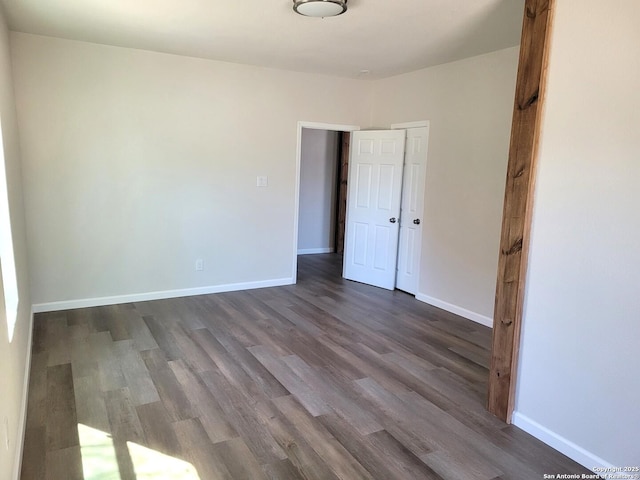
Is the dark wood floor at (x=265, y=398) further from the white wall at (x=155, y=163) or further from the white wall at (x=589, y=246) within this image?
the white wall at (x=155, y=163)

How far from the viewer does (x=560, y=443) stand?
97.3 inches

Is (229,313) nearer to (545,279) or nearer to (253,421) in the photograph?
(253,421)

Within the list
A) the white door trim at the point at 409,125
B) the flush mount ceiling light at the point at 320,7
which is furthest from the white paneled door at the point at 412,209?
the flush mount ceiling light at the point at 320,7

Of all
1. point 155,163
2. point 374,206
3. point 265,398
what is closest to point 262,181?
point 155,163

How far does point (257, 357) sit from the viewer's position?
3.57m

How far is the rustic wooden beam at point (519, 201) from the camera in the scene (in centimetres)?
245

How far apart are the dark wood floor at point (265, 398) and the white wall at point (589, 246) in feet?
0.91

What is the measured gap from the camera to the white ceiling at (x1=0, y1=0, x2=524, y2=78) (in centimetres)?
314

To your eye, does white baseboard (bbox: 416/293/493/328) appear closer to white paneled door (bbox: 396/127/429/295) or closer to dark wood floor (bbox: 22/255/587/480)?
dark wood floor (bbox: 22/255/587/480)

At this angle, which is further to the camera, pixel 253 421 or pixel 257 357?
pixel 257 357

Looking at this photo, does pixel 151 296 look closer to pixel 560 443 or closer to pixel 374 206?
pixel 374 206

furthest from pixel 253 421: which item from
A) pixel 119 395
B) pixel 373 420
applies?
pixel 119 395

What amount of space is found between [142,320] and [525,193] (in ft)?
11.7

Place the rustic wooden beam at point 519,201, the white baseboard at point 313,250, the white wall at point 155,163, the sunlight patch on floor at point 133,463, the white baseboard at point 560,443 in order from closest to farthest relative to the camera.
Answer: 1. the sunlight patch on floor at point 133,463
2. the white baseboard at point 560,443
3. the rustic wooden beam at point 519,201
4. the white wall at point 155,163
5. the white baseboard at point 313,250
